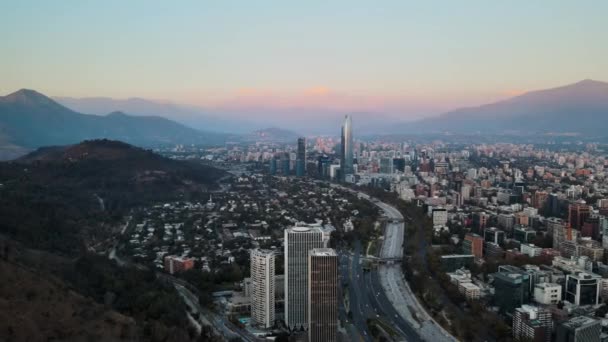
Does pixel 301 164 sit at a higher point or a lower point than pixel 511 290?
higher

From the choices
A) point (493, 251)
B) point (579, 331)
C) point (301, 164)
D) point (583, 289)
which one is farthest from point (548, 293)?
point (301, 164)

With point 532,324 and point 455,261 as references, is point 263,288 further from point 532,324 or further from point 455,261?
point 455,261

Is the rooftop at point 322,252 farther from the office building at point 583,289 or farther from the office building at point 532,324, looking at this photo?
the office building at point 583,289

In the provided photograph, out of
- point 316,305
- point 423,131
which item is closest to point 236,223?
point 316,305

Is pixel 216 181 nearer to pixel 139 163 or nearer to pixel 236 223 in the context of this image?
pixel 139 163

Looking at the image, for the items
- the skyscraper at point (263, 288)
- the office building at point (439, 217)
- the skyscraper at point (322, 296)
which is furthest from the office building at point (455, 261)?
the skyscraper at point (322, 296)

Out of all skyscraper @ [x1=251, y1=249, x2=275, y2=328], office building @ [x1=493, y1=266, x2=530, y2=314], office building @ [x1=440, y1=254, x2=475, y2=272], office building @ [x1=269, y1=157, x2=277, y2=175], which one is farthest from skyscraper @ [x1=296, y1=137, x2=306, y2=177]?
skyscraper @ [x1=251, y1=249, x2=275, y2=328]

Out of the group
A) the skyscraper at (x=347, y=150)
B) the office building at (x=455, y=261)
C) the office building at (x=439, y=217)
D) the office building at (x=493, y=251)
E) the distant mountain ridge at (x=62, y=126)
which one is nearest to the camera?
the office building at (x=455, y=261)

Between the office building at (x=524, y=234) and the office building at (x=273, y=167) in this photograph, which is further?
the office building at (x=273, y=167)
